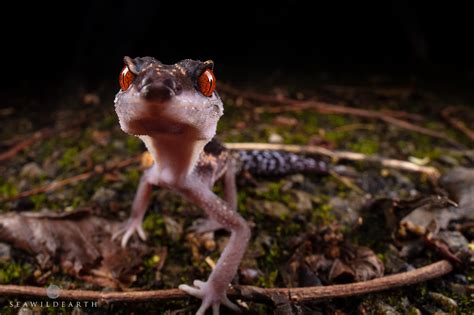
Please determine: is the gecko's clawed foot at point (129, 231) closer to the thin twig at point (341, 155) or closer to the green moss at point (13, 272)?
the green moss at point (13, 272)

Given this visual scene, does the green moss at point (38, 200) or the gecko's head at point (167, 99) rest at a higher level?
the gecko's head at point (167, 99)

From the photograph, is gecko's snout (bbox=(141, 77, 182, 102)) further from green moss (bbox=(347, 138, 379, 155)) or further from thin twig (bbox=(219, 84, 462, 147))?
thin twig (bbox=(219, 84, 462, 147))

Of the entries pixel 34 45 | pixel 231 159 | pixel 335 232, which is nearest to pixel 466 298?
pixel 335 232

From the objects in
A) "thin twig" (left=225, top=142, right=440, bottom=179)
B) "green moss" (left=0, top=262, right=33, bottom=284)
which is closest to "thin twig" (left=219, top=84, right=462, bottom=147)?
"thin twig" (left=225, top=142, right=440, bottom=179)

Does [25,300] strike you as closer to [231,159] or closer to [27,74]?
[231,159]

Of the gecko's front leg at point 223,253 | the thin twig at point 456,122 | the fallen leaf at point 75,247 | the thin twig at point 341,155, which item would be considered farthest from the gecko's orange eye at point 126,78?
the thin twig at point 456,122

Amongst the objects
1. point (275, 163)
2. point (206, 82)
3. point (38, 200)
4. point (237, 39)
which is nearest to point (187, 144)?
point (206, 82)

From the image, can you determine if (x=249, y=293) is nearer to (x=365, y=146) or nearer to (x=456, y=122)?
(x=365, y=146)
